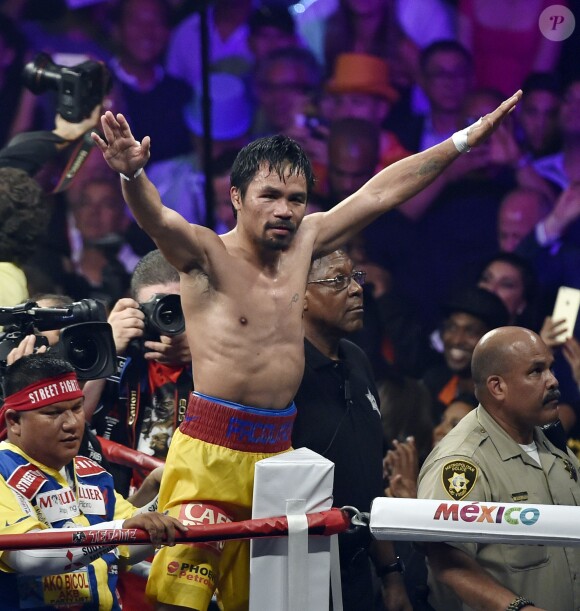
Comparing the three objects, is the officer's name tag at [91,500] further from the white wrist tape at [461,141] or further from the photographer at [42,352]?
the white wrist tape at [461,141]

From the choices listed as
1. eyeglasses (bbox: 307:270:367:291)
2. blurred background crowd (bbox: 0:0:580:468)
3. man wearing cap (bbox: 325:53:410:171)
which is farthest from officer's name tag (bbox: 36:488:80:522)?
man wearing cap (bbox: 325:53:410:171)

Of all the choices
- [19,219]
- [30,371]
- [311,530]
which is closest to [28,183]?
[19,219]

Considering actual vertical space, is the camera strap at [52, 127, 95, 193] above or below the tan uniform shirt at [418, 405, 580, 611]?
above

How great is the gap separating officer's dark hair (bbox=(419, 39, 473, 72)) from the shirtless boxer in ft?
8.42

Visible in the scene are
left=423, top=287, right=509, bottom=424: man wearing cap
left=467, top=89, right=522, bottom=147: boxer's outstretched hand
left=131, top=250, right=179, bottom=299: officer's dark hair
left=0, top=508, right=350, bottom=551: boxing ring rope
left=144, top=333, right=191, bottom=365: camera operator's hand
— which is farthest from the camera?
left=423, top=287, right=509, bottom=424: man wearing cap

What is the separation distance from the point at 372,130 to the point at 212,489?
318 cm

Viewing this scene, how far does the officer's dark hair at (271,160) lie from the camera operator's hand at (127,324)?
Answer: 728mm

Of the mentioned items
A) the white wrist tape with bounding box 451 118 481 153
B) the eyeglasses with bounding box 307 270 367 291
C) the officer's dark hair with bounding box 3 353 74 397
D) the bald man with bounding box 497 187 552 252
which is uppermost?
the bald man with bounding box 497 187 552 252

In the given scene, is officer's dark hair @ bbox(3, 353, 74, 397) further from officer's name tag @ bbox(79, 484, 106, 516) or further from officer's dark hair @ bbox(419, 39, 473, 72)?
officer's dark hair @ bbox(419, 39, 473, 72)

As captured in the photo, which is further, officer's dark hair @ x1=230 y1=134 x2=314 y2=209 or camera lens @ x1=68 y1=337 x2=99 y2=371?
camera lens @ x1=68 y1=337 x2=99 y2=371

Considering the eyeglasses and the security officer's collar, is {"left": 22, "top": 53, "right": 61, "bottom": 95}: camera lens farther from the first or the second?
the security officer's collar

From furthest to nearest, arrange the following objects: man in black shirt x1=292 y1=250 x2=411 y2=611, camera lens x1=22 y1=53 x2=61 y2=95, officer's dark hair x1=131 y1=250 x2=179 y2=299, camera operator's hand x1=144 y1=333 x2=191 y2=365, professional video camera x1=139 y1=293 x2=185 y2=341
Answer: camera lens x1=22 y1=53 x2=61 y2=95
officer's dark hair x1=131 y1=250 x2=179 y2=299
camera operator's hand x1=144 y1=333 x2=191 y2=365
professional video camera x1=139 y1=293 x2=185 y2=341
man in black shirt x1=292 y1=250 x2=411 y2=611

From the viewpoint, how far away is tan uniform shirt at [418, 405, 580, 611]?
2.92 meters

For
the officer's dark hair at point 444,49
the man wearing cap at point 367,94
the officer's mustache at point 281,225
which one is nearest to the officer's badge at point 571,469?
the officer's mustache at point 281,225
